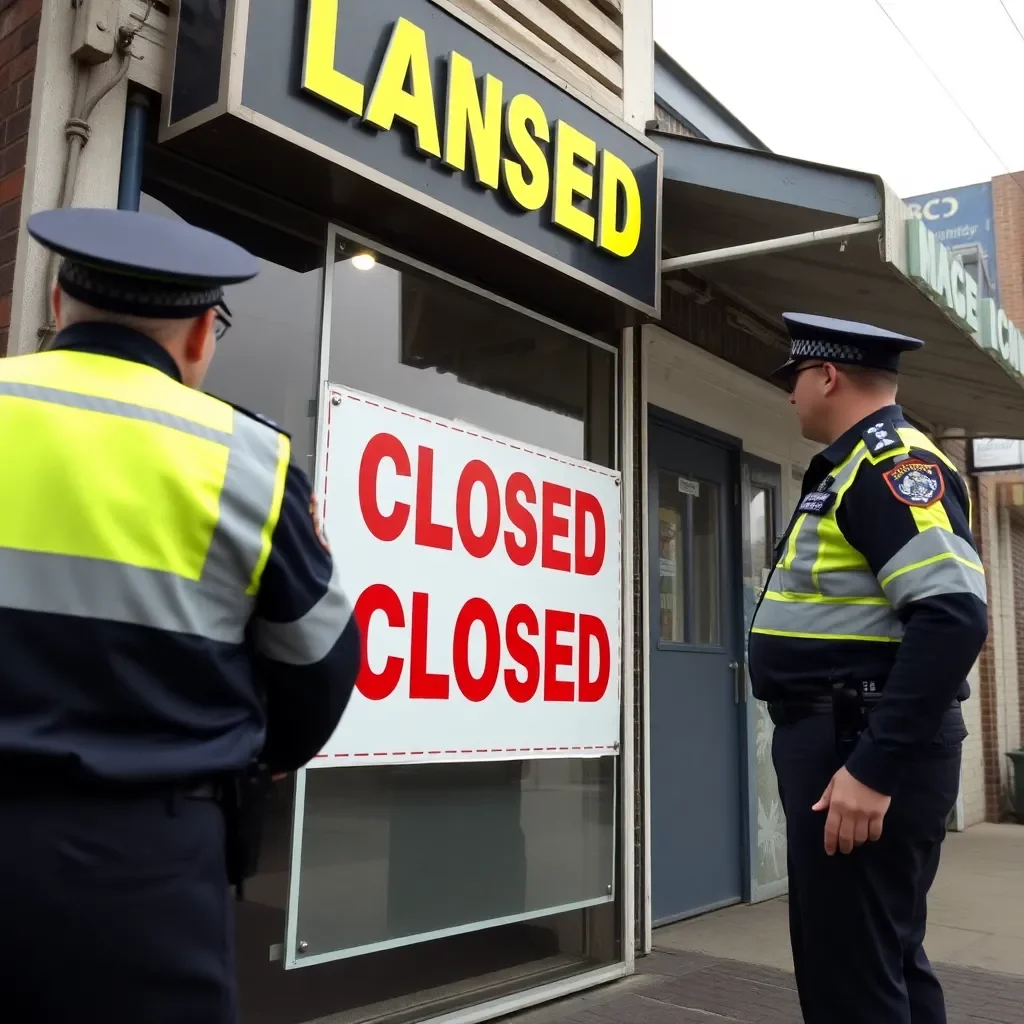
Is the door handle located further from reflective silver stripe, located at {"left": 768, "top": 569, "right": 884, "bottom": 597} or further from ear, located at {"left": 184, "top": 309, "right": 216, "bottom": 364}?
ear, located at {"left": 184, "top": 309, "right": 216, "bottom": 364}

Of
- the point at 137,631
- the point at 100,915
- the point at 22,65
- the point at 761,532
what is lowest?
the point at 100,915

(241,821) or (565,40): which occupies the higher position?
(565,40)

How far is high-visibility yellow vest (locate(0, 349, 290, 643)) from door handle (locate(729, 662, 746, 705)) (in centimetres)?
502

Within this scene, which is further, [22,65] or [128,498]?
[22,65]

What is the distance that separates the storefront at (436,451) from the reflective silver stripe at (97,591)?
6.62ft

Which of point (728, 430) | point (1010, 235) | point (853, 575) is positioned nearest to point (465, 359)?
point (853, 575)

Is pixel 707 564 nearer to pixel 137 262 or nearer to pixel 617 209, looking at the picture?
pixel 617 209

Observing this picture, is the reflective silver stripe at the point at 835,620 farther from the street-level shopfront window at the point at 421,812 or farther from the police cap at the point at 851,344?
the street-level shopfront window at the point at 421,812

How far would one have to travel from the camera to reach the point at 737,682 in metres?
6.21

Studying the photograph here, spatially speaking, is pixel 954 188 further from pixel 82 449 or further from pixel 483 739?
pixel 82 449

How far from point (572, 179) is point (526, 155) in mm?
277

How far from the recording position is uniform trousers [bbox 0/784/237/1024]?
1.28 metres

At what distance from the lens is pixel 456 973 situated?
14.2ft

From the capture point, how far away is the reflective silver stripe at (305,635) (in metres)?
1.53
